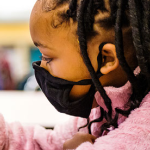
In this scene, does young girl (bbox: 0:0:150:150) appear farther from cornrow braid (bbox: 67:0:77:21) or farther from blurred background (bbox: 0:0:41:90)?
blurred background (bbox: 0:0:41:90)

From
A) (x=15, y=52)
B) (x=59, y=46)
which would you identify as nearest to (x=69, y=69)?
(x=59, y=46)

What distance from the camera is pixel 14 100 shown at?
184cm

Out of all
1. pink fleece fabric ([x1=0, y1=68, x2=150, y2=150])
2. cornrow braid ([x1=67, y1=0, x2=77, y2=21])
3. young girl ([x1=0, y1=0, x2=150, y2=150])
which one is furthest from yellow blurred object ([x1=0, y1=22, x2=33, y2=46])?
cornrow braid ([x1=67, y1=0, x2=77, y2=21])

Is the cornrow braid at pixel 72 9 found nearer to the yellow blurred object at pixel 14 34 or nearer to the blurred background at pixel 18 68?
the blurred background at pixel 18 68

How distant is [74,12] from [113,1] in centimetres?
11

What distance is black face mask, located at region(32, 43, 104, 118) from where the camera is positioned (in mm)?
696

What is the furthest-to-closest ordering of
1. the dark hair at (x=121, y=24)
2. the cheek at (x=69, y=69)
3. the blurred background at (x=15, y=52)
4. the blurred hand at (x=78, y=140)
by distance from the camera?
the blurred background at (x=15, y=52), the blurred hand at (x=78, y=140), the cheek at (x=69, y=69), the dark hair at (x=121, y=24)

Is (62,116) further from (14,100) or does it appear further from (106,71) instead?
(106,71)

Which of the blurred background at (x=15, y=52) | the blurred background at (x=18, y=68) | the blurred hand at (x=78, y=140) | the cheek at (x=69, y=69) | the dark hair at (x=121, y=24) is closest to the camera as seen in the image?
the dark hair at (x=121, y=24)

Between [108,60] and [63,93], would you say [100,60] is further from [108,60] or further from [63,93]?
[63,93]

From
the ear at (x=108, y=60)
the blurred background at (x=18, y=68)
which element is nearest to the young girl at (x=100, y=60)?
the ear at (x=108, y=60)

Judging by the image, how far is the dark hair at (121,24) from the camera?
20.6 inches

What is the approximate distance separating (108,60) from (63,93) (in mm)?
194

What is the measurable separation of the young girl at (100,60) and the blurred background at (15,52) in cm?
144
